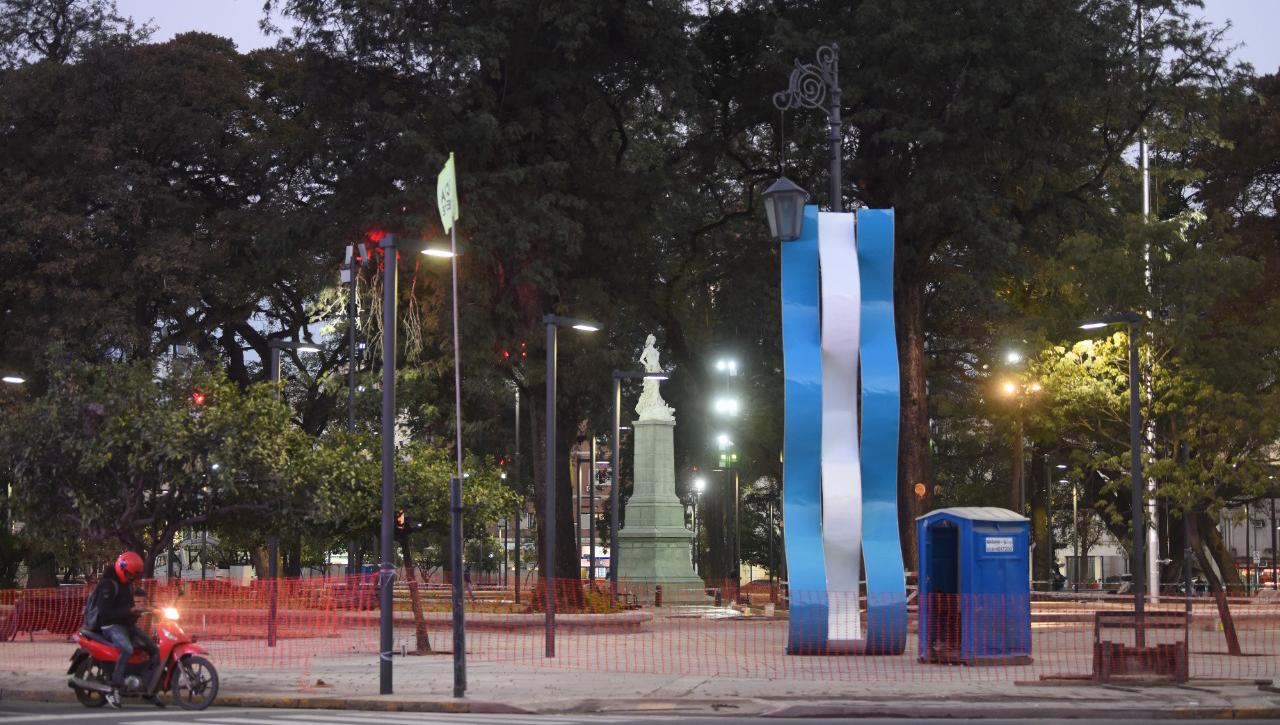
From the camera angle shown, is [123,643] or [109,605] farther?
[109,605]

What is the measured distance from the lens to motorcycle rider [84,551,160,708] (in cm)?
1759

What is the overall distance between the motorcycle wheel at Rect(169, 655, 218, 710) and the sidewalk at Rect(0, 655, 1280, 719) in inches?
29.5

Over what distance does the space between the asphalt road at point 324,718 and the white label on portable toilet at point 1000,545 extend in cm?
648

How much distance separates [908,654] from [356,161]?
684 inches

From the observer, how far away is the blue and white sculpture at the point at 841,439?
79.2 feet

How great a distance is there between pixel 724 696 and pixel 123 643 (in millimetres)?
6623

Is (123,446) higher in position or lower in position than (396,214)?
lower

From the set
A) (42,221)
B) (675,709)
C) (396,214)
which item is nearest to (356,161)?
(396,214)

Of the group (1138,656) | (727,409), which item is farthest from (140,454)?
(727,409)

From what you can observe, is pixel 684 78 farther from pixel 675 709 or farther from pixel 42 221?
pixel 675 709

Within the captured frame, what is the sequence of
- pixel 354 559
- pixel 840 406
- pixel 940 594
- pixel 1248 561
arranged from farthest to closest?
pixel 1248 561, pixel 354 559, pixel 840 406, pixel 940 594

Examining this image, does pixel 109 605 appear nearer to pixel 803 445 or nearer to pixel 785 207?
pixel 803 445

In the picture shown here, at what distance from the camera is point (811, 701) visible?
17984 millimetres

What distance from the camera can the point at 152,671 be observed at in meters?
17.7
